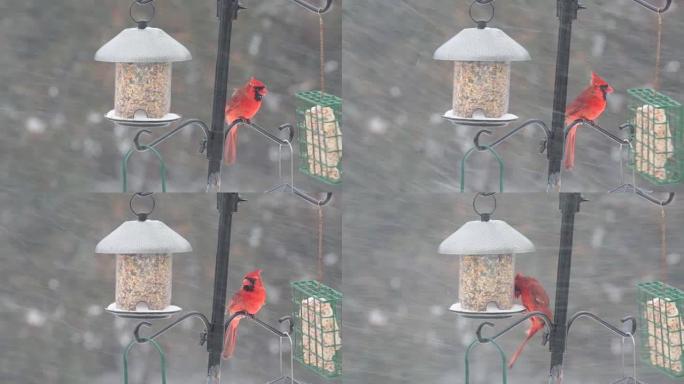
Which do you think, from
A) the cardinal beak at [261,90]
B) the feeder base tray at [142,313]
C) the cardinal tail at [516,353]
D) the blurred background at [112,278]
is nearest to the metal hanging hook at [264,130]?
the cardinal beak at [261,90]

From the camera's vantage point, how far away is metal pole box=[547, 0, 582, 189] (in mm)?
5461

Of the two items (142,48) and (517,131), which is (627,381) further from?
(142,48)

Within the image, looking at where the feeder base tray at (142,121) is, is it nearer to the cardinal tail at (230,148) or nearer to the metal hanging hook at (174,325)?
the cardinal tail at (230,148)

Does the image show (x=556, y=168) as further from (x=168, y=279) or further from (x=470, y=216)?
(x=168, y=279)

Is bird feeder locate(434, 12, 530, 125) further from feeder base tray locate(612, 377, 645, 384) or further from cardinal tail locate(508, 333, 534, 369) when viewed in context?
feeder base tray locate(612, 377, 645, 384)

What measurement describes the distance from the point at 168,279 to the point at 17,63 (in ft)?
3.34

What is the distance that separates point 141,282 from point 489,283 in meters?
1.16

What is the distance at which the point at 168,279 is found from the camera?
540 centimetres

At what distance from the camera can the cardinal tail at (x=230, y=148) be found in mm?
5621

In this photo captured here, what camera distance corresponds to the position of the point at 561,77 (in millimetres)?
5473

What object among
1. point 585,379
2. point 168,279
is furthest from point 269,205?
point 585,379

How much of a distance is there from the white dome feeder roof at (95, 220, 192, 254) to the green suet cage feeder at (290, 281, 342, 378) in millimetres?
524

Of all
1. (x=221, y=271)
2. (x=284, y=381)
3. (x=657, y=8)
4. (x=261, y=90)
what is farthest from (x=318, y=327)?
(x=657, y=8)

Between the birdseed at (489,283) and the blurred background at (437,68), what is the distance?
496 millimetres
